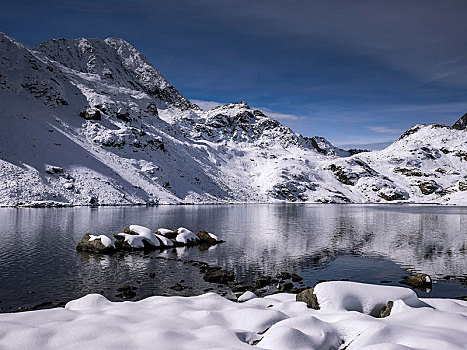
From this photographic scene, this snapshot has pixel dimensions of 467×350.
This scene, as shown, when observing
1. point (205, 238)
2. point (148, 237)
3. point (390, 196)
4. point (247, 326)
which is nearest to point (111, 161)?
point (205, 238)

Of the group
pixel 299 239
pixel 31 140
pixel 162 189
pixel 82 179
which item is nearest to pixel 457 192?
pixel 162 189

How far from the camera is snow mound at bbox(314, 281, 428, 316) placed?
14852mm

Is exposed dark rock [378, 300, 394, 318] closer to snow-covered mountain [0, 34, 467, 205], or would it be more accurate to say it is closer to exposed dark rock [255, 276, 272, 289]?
exposed dark rock [255, 276, 272, 289]

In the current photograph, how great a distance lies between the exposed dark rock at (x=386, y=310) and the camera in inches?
555

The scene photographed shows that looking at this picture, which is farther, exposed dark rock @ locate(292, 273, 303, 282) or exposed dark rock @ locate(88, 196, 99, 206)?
exposed dark rock @ locate(88, 196, 99, 206)

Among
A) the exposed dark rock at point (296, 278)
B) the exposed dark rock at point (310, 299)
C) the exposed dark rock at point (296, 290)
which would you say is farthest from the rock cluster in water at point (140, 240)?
the exposed dark rock at point (310, 299)

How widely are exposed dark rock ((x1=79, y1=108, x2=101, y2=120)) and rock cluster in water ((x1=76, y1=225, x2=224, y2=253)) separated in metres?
99.7

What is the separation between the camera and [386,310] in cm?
1418

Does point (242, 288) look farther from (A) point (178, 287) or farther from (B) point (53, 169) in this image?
(B) point (53, 169)

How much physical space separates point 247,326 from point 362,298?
18.9ft

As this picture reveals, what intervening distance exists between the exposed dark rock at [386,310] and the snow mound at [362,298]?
0.19 m

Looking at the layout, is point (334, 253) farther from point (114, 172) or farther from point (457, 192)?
point (457, 192)

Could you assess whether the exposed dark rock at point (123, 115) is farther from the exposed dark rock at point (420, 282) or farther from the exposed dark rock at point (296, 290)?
the exposed dark rock at point (420, 282)

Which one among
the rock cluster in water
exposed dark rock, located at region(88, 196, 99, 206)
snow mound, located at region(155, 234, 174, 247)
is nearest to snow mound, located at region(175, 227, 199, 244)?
the rock cluster in water
